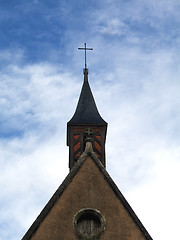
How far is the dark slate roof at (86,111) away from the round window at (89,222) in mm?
5952

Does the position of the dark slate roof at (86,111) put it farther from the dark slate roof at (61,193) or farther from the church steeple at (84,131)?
the dark slate roof at (61,193)

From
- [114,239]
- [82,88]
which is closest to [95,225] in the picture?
[114,239]

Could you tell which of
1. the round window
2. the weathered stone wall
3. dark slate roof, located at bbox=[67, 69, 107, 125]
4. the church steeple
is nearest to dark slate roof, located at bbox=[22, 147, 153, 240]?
the weathered stone wall

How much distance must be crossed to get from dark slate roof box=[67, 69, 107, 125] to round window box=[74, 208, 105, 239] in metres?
5.95

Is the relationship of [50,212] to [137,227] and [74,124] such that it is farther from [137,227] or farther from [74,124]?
[74,124]

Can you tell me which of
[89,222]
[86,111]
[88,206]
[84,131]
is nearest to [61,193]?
[88,206]

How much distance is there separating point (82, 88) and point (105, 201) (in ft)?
30.8

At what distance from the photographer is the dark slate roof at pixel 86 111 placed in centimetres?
2241

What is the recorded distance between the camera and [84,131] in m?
21.8

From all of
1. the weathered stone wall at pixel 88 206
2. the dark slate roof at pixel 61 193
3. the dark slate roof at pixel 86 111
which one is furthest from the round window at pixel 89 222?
the dark slate roof at pixel 86 111

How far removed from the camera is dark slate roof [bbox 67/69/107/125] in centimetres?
2241

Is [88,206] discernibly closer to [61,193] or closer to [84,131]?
[61,193]

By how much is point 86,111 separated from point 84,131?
5.73ft

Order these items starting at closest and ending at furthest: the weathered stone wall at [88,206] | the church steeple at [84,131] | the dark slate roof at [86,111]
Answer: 1. the weathered stone wall at [88,206]
2. the church steeple at [84,131]
3. the dark slate roof at [86,111]
